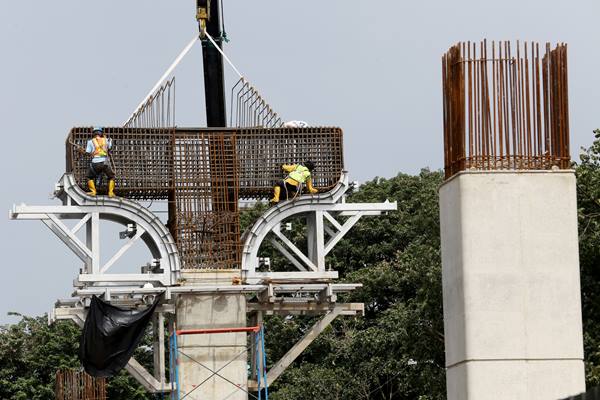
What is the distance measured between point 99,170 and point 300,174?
4.26 m

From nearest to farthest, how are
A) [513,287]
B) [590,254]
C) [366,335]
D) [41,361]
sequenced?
[513,287], [590,254], [366,335], [41,361]

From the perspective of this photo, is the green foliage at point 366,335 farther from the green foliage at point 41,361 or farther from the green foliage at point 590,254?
the green foliage at point 590,254

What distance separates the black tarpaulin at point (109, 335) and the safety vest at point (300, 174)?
12.9 ft

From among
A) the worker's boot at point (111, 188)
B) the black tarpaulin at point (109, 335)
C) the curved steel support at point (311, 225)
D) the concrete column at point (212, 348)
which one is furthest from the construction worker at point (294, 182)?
the black tarpaulin at point (109, 335)

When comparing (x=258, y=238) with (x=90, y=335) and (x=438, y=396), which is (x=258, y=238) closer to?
(x=90, y=335)

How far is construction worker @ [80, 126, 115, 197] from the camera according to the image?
125 feet

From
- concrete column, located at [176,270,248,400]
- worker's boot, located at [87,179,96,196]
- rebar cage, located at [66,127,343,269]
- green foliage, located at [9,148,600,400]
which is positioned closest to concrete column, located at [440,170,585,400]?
concrete column, located at [176,270,248,400]

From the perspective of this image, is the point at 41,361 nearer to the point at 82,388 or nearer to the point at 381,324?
the point at 381,324

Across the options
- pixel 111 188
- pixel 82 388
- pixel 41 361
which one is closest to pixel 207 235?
pixel 111 188

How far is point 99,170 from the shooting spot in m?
38.3

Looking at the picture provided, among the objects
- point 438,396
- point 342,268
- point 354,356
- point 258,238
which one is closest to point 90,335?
point 258,238

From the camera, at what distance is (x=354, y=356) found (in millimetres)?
56906

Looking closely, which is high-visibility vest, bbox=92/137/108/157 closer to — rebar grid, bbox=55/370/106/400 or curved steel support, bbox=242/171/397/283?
curved steel support, bbox=242/171/397/283

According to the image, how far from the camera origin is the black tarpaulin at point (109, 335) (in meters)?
37.8
